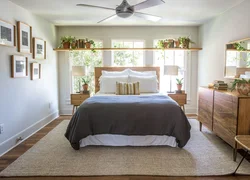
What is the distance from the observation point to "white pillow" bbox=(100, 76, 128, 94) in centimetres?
491

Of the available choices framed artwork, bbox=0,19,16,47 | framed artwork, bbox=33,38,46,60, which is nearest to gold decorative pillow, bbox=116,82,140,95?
framed artwork, bbox=33,38,46,60

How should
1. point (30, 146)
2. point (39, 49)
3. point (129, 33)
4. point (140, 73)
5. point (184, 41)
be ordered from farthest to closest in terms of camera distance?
point (129, 33)
point (184, 41)
point (140, 73)
point (39, 49)
point (30, 146)

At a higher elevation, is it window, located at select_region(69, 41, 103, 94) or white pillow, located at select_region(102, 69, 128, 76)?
window, located at select_region(69, 41, 103, 94)

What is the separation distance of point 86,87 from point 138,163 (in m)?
3.01

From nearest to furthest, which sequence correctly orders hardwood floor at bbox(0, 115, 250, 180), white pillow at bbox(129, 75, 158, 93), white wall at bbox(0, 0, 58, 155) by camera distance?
hardwood floor at bbox(0, 115, 250, 180) < white wall at bbox(0, 0, 58, 155) < white pillow at bbox(129, 75, 158, 93)

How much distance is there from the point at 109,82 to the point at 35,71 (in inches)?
63.8

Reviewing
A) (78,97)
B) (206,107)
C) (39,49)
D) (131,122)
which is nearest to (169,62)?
(206,107)

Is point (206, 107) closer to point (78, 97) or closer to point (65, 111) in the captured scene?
point (78, 97)

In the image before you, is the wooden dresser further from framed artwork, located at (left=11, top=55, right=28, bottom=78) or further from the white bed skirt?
framed artwork, located at (left=11, top=55, right=28, bottom=78)

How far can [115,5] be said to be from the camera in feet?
12.5

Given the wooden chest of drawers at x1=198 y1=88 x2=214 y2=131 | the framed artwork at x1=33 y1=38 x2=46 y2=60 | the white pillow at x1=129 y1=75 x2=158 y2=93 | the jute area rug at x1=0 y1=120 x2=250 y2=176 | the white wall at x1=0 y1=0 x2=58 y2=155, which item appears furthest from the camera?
the white pillow at x1=129 y1=75 x2=158 y2=93

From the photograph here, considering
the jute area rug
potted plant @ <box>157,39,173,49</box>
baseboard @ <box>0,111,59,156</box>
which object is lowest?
the jute area rug

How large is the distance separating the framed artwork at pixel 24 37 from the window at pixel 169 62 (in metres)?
3.20

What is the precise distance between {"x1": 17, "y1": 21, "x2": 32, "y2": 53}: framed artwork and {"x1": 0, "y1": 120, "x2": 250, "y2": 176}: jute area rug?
1.77m
